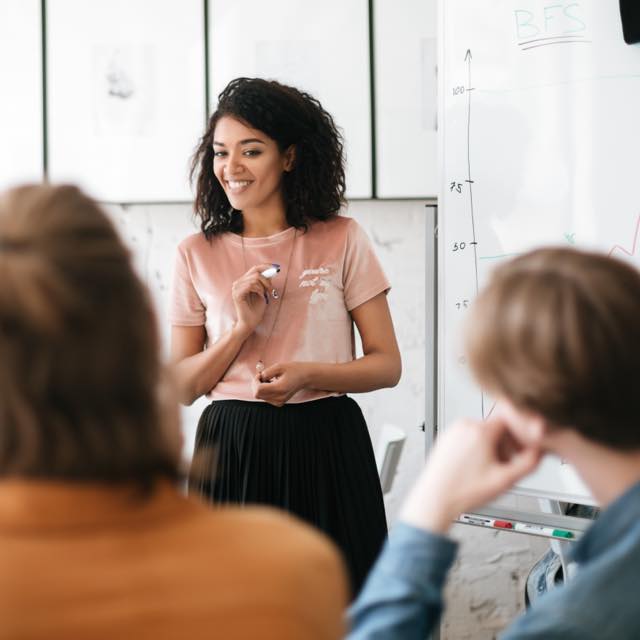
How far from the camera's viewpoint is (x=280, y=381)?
1.62 metres

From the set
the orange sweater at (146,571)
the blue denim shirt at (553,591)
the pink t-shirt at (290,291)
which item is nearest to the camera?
the orange sweater at (146,571)

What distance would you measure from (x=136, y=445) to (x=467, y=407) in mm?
1279

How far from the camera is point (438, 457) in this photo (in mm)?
864

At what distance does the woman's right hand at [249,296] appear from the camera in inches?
65.9

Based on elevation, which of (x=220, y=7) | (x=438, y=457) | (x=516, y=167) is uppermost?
(x=220, y=7)

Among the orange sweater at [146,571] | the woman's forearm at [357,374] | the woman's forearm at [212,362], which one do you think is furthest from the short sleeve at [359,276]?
the orange sweater at [146,571]

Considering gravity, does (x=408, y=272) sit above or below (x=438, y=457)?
above

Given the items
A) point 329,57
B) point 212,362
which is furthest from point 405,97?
point 212,362

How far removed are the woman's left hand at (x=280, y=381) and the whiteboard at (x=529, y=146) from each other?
0.31 meters

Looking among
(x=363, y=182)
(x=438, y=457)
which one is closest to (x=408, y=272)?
(x=363, y=182)

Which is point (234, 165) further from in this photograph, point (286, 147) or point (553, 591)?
point (553, 591)

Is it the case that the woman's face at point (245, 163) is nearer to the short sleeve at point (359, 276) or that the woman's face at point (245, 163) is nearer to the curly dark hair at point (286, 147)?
the curly dark hair at point (286, 147)

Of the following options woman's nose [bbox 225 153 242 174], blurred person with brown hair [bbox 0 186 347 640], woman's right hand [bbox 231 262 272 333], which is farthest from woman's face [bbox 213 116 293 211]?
blurred person with brown hair [bbox 0 186 347 640]

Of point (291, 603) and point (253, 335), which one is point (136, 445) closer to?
point (291, 603)
